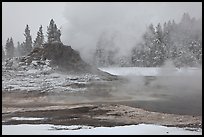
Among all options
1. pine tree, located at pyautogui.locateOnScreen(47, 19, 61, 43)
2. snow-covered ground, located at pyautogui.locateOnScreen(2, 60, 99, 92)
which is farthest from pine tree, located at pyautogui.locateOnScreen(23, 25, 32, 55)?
snow-covered ground, located at pyautogui.locateOnScreen(2, 60, 99, 92)

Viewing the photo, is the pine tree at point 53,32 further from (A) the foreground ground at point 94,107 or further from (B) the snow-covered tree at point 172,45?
(A) the foreground ground at point 94,107

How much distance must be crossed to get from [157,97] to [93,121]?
42.3ft

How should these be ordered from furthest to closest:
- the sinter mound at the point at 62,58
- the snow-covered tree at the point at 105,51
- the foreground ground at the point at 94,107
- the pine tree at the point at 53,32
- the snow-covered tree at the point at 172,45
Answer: the snow-covered tree at the point at 172,45, the snow-covered tree at the point at 105,51, the pine tree at the point at 53,32, the sinter mound at the point at 62,58, the foreground ground at the point at 94,107

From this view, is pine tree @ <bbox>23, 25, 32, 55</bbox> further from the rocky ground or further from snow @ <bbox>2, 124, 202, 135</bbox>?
snow @ <bbox>2, 124, 202, 135</bbox>

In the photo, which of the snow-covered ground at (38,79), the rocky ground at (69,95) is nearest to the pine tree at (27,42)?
the rocky ground at (69,95)

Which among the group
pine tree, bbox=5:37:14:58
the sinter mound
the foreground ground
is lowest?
the foreground ground

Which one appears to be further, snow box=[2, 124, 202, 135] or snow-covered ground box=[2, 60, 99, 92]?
snow-covered ground box=[2, 60, 99, 92]

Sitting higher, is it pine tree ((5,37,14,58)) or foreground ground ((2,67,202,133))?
pine tree ((5,37,14,58))

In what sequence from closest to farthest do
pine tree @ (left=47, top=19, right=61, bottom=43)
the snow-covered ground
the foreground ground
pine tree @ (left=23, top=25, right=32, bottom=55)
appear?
the foreground ground → the snow-covered ground → pine tree @ (left=47, top=19, right=61, bottom=43) → pine tree @ (left=23, top=25, right=32, bottom=55)

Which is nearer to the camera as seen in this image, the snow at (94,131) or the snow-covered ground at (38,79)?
the snow at (94,131)

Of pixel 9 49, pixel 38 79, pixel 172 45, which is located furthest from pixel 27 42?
pixel 38 79

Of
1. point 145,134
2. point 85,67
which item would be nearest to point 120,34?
point 85,67

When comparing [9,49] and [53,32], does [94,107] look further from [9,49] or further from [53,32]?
[9,49]

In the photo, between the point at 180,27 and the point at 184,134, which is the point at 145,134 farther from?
the point at 180,27
